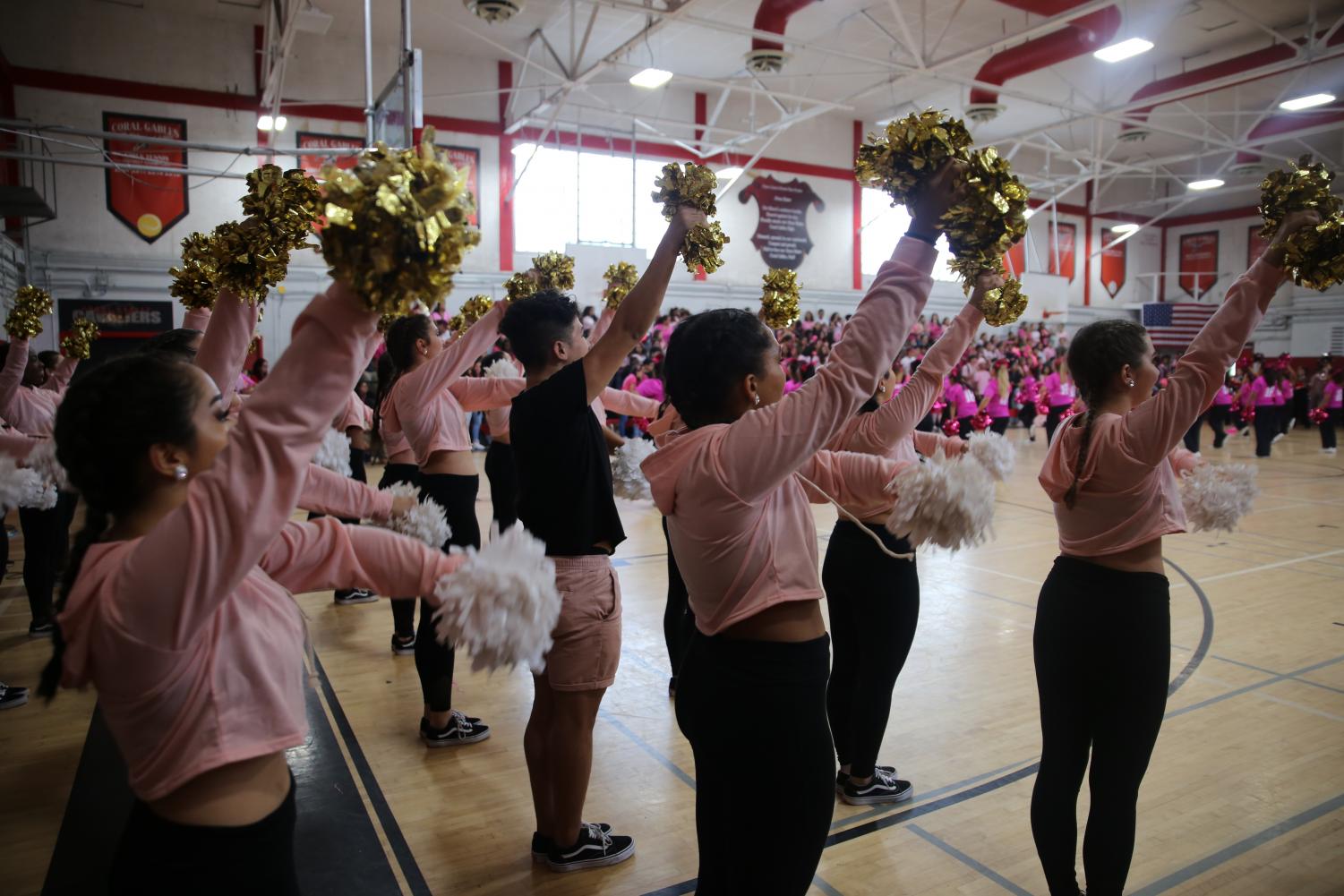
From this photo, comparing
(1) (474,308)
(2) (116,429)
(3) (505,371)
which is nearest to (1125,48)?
(1) (474,308)

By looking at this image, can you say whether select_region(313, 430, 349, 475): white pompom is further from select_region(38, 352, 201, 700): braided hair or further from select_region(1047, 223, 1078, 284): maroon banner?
select_region(1047, 223, 1078, 284): maroon banner

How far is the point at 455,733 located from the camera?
353cm

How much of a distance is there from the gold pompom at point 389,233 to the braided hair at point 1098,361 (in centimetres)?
178

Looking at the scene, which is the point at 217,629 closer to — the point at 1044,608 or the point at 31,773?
the point at 1044,608

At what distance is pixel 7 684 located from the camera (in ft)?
13.3

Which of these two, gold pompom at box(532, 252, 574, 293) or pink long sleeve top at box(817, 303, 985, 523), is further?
gold pompom at box(532, 252, 574, 293)

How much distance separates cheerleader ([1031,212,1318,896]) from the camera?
6.98ft

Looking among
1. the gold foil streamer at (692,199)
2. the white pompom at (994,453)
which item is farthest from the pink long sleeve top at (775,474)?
the white pompom at (994,453)

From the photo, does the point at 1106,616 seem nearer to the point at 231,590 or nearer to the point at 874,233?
the point at 231,590

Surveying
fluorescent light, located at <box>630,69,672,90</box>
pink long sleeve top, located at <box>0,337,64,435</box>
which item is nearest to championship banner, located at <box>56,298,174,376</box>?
fluorescent light, located at <box>630,69,672,90</box>

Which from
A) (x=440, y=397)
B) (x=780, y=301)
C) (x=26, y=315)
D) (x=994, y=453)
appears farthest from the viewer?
(x=26, y=315)

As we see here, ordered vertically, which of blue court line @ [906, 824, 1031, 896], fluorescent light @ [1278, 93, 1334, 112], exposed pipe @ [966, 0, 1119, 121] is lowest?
blue court line @ [906, 824, 1031, 896]

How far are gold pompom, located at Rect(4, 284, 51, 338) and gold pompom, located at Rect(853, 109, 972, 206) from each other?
15.8 ft

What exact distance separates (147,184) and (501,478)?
1233cm
